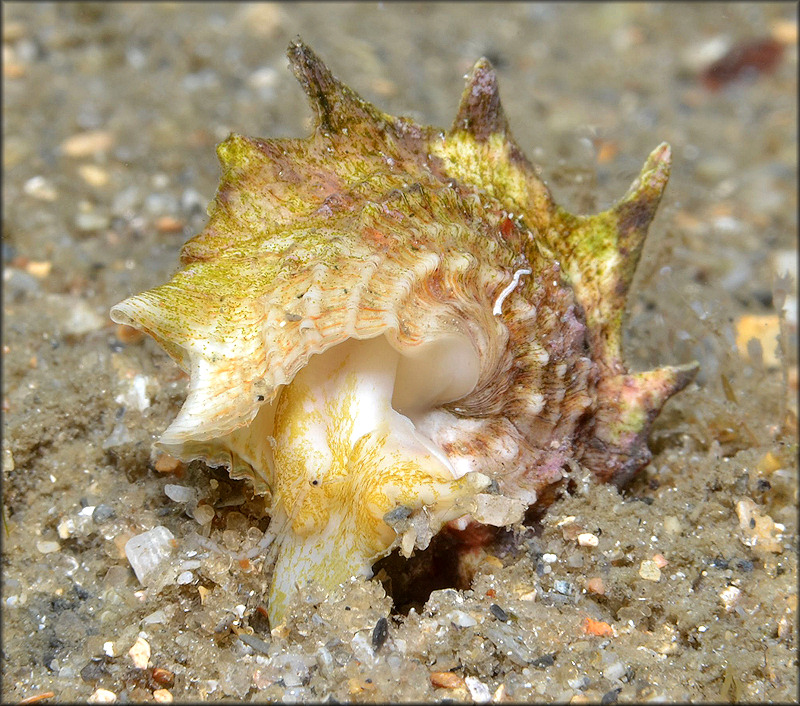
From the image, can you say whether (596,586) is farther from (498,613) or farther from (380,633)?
(380,633)

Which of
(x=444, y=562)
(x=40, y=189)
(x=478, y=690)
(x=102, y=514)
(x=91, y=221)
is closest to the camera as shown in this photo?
(x=478, y=690)

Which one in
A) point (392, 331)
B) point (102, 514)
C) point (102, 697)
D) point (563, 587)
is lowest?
point (102, 697)

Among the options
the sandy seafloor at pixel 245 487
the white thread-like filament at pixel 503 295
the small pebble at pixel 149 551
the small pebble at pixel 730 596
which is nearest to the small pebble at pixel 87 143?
the sandy seafloor at pixel 245 487

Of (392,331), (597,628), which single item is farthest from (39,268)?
(597,628)

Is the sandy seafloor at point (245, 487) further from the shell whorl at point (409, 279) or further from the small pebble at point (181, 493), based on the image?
the shell whorl at point (409, 279)

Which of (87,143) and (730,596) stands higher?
(87,143)

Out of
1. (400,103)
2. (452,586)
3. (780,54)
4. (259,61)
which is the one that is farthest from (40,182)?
(780,54)

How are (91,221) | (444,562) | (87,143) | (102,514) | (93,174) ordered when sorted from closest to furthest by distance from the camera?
(444,562) → (102,514) → (91,221) → (93,174) → (87,143)
